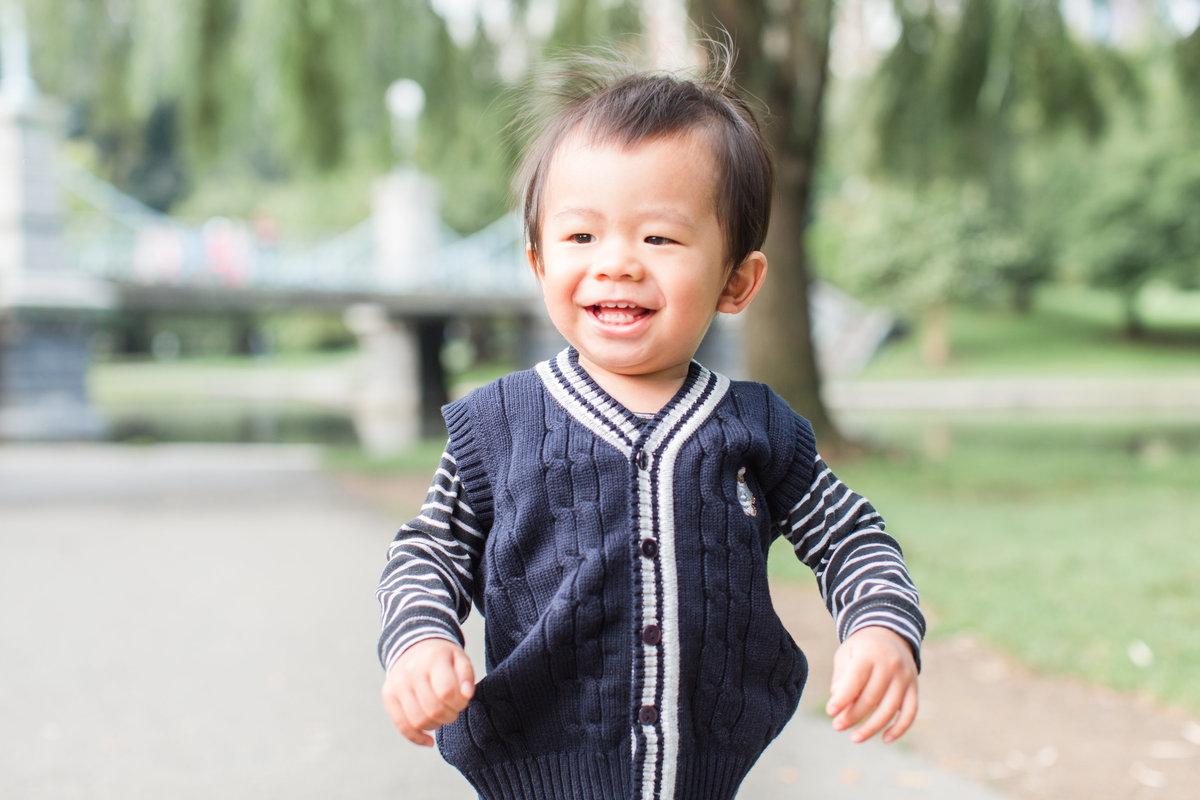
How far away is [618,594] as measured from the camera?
1.38 metres

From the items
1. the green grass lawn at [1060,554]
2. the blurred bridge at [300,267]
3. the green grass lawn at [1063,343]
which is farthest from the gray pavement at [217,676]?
the green grass lawn at [1063,343]

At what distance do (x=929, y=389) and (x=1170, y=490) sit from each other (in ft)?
63.7

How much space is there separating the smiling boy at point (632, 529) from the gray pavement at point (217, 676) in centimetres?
156

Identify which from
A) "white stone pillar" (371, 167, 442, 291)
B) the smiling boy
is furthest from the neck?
"white stone pillar" (371, 167, 442, 291)

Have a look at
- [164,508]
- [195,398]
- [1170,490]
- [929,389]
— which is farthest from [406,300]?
[1170,490]

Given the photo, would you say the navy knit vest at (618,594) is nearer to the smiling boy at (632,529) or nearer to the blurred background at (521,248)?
the smiling boy at (632,529)

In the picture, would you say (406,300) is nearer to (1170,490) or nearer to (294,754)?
(1170,490)

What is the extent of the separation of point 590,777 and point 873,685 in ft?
1.22

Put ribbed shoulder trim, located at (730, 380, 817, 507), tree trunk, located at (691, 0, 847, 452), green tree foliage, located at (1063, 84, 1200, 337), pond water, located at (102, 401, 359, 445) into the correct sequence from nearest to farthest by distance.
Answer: ribbed shoulder trim, located at (730, 380, 817, 507) → tree trunk, located at (691, 0, 847, 452) → pond water, located at (102, 401, 359, 445) → green tree foliage, located at (1063, 84, 1200, 337)

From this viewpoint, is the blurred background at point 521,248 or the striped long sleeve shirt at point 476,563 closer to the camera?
the striped long sleeve shirt at point 476,563

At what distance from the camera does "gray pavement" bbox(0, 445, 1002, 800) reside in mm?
2961

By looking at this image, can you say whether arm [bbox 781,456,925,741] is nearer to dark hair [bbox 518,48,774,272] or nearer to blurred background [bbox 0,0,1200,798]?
dark hair [bbox 518,48,774,272]

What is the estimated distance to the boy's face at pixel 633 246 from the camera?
137 centimetres

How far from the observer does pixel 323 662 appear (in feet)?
13.2
